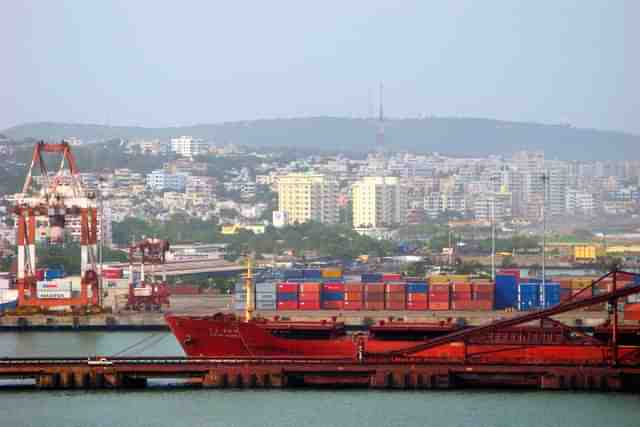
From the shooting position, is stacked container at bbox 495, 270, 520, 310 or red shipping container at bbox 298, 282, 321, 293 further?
stacked container at bbox 495, 270, 520, 310

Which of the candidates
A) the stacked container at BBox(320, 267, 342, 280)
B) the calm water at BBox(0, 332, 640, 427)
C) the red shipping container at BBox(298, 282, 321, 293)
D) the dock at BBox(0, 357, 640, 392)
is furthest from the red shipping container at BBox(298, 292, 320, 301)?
the calm water at BBox(0, 332, 640, 427)

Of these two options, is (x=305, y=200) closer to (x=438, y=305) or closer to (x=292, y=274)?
(x=292, y=274)

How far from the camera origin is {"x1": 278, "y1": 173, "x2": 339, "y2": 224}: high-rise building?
363 ft

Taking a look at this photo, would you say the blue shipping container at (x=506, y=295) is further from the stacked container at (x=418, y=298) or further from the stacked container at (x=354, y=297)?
the stacked container at (x=354, y=297)

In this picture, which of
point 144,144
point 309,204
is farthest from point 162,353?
point 144,144

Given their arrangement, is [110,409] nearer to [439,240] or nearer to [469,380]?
[469,380]

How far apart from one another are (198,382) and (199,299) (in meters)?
24.0

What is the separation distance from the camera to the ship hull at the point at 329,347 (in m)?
28.9

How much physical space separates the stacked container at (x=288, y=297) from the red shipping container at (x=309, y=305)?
0.46 feet

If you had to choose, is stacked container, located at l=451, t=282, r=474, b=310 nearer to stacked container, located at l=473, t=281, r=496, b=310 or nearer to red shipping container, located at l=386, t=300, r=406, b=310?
stacked container, located at l=473, t=281, r=496, b=310

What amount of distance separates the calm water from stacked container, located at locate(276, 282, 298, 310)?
1804 centimetres

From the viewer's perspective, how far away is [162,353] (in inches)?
1331

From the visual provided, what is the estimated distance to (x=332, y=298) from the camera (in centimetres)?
4603

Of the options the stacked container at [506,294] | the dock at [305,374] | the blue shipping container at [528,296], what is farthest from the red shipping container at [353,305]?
the dock at [305,374]
